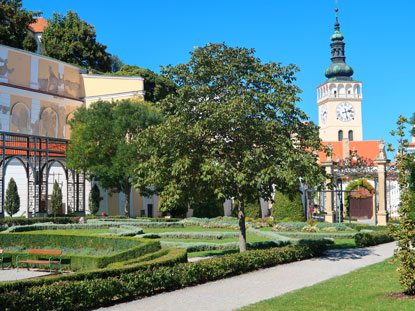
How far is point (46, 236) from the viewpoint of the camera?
19812mm

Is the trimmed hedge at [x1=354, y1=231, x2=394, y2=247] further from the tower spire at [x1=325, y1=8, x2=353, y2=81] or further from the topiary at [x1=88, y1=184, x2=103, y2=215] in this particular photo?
the tower spire at [x1=325, y1=8, x2=353, y2=81]

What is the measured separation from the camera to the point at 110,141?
1385 inches

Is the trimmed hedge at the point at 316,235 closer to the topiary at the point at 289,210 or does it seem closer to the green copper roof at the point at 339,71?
the topiary at the point at 289,210

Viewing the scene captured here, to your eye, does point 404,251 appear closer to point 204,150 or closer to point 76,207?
point 204,150

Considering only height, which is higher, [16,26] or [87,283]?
[16,26]

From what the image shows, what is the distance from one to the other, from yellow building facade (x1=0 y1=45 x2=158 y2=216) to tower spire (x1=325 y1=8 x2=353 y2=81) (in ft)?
204

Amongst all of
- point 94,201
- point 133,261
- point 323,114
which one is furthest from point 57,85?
point 323,114

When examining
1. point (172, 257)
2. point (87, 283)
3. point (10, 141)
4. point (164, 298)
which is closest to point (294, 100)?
point (172, 257)

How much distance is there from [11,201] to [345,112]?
81.2 metres

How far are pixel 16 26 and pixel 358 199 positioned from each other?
39395 millimetres

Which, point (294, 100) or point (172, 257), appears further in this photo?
point (294, 100)

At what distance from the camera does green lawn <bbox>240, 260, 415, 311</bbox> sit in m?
9.28

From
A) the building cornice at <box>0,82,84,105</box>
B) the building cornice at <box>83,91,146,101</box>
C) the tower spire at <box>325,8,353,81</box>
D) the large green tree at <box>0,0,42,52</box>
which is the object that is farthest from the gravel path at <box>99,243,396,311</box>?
the tower spire at <box>325,8,353,81</box>

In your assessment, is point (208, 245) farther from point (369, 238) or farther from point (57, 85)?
point (57, 85)
